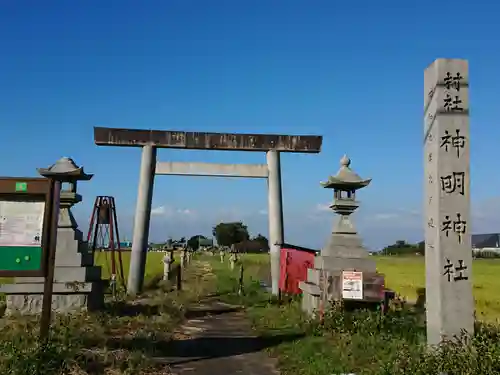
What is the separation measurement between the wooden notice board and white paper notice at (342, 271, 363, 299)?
5095mm

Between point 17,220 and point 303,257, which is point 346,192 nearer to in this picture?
point 303,257

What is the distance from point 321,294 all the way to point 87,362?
464 cm

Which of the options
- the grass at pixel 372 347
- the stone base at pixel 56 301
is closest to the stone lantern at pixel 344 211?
the grass at pixel 372 347

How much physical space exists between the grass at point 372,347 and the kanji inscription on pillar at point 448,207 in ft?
1.15

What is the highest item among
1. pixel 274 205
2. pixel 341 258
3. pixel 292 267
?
pixel 274 205

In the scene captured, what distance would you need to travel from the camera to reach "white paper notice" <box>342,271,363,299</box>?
9391mm

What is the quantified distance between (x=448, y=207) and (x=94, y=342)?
4.96 meters

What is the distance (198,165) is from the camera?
1573cm

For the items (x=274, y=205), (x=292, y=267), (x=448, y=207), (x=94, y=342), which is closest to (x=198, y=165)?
(x=274, y=205)

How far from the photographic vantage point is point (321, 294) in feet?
31.4

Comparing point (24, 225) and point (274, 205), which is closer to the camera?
point (24, 225)

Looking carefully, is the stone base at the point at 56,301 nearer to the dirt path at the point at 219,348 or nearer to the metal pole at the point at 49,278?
the dirt path at the point at 219,348

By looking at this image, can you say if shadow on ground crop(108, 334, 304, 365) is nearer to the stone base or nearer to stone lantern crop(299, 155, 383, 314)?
stone lantern crop(299, 155, 383, 314)

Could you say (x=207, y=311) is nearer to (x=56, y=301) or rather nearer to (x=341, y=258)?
(x=56, y=301)
